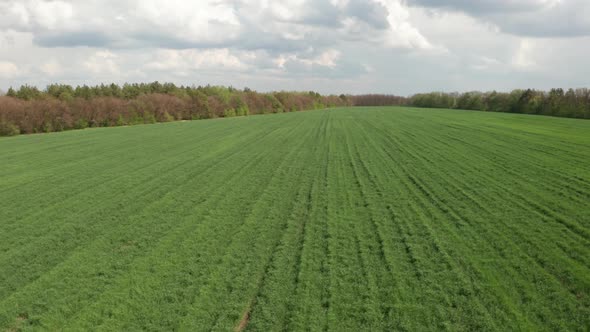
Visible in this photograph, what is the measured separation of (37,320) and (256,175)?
9924 mm

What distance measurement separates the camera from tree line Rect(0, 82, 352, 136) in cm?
4222

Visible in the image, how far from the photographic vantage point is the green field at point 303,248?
572 centimetres

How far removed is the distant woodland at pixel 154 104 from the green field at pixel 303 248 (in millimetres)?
32150

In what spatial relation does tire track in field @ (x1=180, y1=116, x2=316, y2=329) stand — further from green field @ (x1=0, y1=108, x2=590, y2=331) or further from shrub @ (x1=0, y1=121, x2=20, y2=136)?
shrub @ (x1=0, y1=121, x2=20, y2=136)

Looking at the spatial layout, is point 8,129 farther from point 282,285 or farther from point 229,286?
point 282,285

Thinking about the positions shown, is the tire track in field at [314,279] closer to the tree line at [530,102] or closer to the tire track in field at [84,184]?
the tire track in field at [84,184]

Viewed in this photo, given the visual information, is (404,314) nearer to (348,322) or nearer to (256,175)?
(348,322)

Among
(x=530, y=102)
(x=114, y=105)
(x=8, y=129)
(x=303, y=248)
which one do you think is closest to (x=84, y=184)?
(x=303, y=248)

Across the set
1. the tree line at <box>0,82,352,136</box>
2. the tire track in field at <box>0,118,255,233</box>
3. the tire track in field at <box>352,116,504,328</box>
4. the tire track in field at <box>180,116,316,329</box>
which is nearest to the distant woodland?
the tree line at <box>0,82,352,136</box>

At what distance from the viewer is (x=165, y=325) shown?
18.1 feet

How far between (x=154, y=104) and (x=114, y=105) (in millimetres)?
7170

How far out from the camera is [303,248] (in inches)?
312

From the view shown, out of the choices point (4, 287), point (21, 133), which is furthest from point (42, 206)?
point (21, 133)

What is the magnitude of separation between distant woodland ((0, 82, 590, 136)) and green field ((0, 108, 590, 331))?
1266 inches
